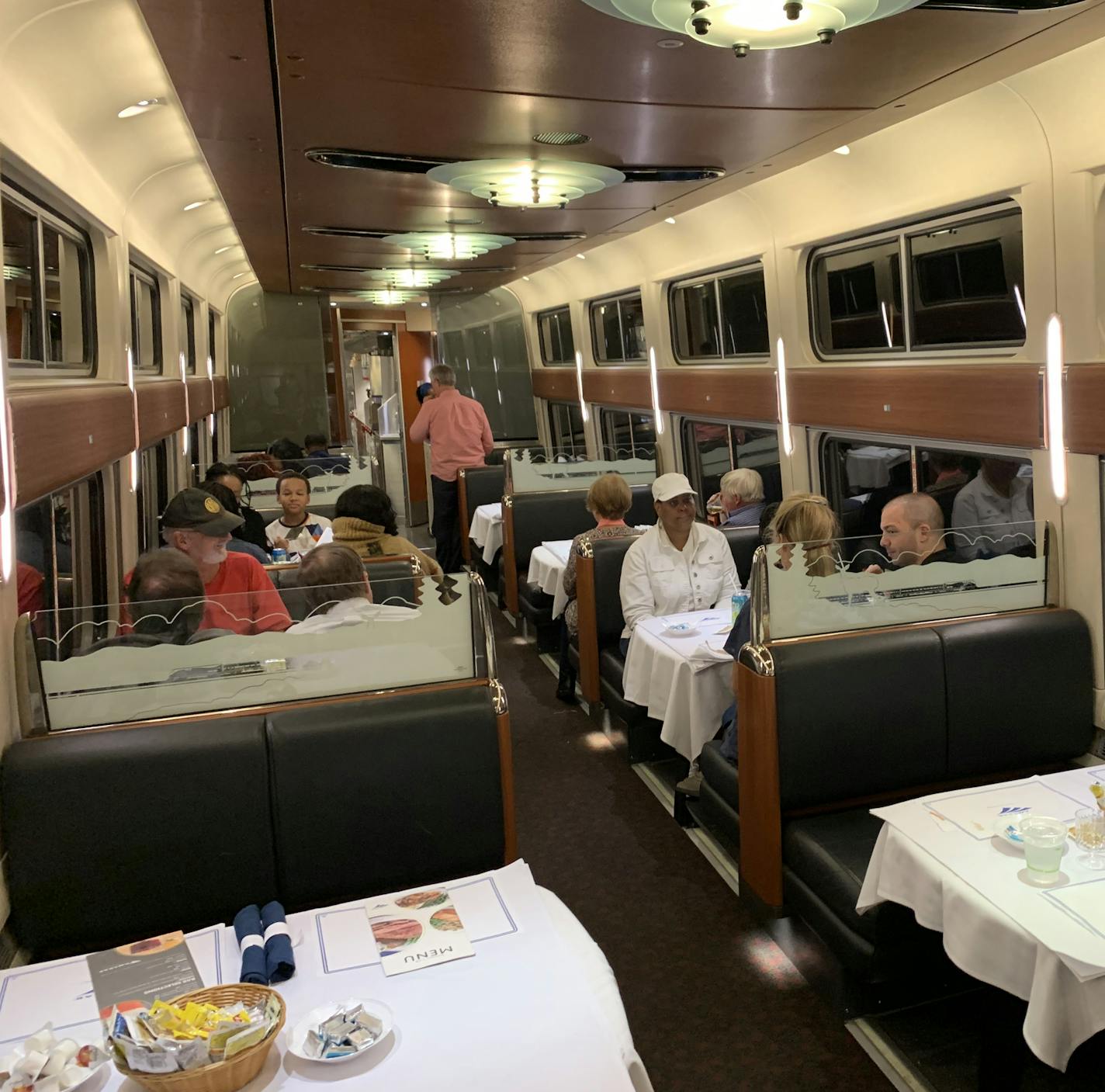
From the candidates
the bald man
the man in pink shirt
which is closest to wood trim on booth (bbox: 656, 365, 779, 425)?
the man in pink shirt

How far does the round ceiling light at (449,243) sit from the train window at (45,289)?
204 cm

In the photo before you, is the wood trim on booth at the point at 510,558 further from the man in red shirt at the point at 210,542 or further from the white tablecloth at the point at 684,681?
the man in red shirt at the point at 210,542

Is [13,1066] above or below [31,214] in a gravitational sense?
below

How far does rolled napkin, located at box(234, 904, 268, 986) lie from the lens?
1692mm

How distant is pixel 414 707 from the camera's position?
2430 millimetres

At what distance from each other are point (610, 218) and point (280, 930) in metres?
4.44

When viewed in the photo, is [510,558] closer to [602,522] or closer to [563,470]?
[563,470]

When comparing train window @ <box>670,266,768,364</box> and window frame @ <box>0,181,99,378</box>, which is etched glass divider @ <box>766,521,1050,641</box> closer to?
window frame @ <box>0,181,99,378</box>

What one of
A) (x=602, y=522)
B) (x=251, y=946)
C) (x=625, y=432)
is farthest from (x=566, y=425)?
(x=251, y=946)

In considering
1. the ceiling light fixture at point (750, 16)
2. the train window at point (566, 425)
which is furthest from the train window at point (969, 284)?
the train window at point (566, 425)

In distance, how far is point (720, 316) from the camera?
6.35 meters

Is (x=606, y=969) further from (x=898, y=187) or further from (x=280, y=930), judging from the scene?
(x=898, y=187)

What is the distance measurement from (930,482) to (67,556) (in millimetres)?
3551

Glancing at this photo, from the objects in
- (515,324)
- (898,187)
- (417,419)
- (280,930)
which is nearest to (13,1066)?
(280,930)
